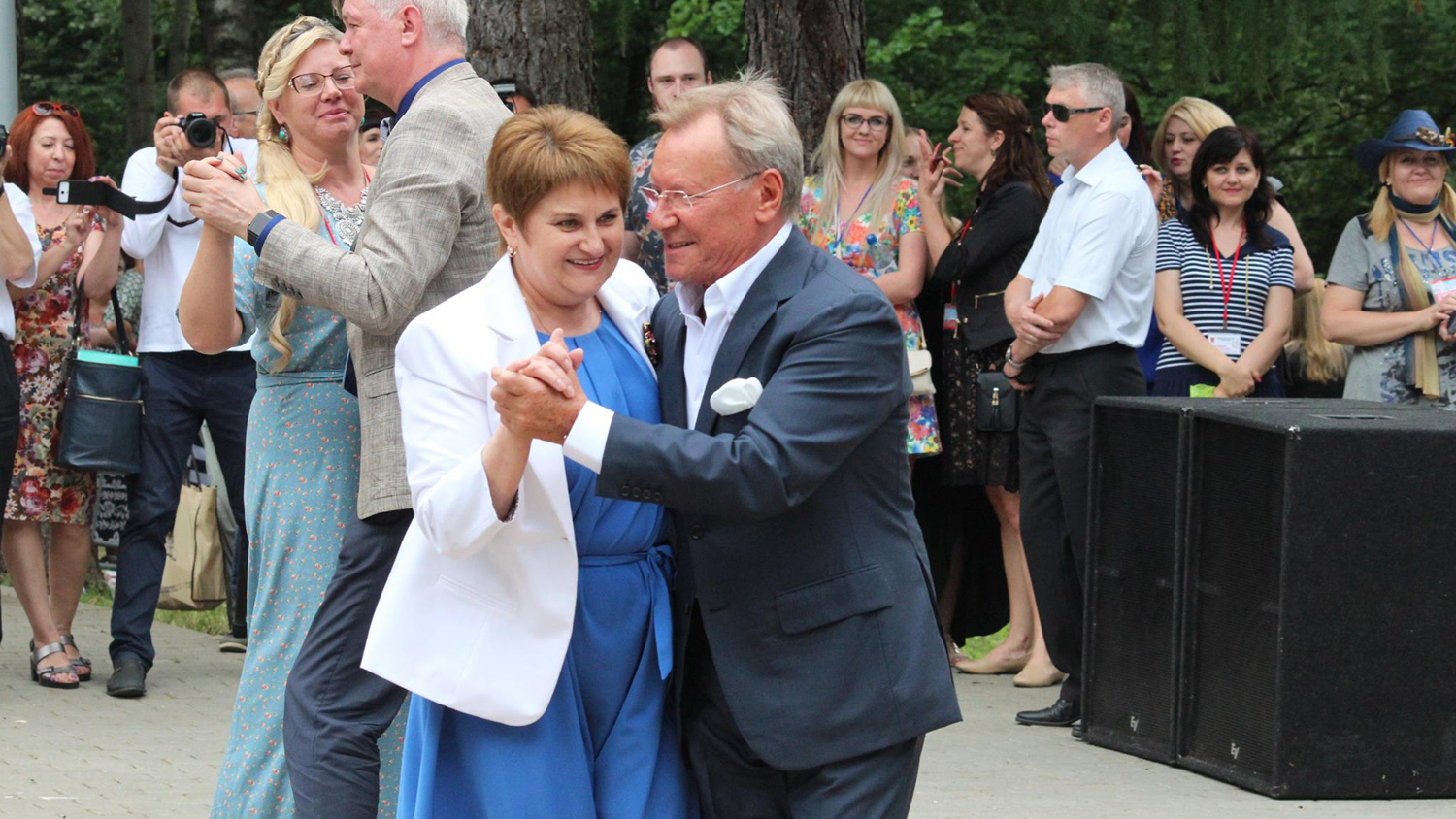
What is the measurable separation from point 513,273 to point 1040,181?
4.78 metres

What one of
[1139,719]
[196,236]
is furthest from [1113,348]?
[196,236]

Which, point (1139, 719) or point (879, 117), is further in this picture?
point (879, 117)

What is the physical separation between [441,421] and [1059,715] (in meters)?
4.15

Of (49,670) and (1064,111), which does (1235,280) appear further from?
(49,670)

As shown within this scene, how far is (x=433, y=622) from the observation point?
3.21m

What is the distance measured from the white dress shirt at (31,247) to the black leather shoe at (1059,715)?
411 centimetres

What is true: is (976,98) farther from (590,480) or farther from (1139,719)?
(590,480)

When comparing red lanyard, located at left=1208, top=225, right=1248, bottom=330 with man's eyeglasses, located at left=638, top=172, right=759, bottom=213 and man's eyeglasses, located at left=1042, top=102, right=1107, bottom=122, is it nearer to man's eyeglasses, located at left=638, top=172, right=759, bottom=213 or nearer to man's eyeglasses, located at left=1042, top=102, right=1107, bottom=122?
man's eyeglasses, located at left=1042, top=102, right=1107, bottom=122

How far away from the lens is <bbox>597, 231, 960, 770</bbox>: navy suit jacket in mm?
3121

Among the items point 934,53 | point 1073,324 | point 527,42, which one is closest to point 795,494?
point 1073,324

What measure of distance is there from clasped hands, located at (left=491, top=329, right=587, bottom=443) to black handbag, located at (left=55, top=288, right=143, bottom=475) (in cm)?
473

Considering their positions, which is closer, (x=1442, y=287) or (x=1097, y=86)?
(x=1097, y=86)

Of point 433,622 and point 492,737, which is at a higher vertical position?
point 433,622

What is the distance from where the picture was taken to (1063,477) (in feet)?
21.7
